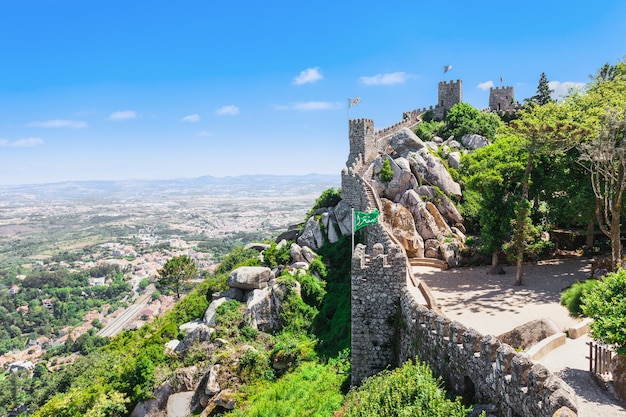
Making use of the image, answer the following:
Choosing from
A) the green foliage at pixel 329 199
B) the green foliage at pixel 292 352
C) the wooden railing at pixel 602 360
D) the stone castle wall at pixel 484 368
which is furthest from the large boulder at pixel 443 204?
the wooden railing at pixel 602 360

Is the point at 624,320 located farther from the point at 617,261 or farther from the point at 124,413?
the point at 124,413

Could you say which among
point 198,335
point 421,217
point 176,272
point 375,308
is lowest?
point 176,272

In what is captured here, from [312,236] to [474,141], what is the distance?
1653 cm

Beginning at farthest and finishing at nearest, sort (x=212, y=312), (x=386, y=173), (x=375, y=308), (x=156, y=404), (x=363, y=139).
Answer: (x=363, y=139) < (x=386, y=173) < (x=212, y=312) < (x=156, y=404) < (x=375, y=308)

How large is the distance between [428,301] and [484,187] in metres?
10.4

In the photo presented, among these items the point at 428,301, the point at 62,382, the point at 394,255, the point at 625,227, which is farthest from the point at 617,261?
the point at 62,382

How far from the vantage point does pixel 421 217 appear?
27.3m

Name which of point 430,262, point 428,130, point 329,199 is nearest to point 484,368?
point 430,262

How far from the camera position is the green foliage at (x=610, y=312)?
340 inches

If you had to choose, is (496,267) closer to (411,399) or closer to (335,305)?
(335,305)

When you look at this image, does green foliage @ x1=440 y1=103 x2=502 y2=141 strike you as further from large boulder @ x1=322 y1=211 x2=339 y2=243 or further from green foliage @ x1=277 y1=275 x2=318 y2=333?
green foliage @ x1=277 y1=275 x2=318 y2=333

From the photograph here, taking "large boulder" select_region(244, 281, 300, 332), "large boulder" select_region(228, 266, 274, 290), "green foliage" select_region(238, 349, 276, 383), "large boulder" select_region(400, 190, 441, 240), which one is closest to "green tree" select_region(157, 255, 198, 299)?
"large boulder" select_region(228, 266, 274, 290)

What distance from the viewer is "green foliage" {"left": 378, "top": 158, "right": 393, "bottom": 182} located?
29.9 m

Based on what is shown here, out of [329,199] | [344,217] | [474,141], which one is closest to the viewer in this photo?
[344,217]
